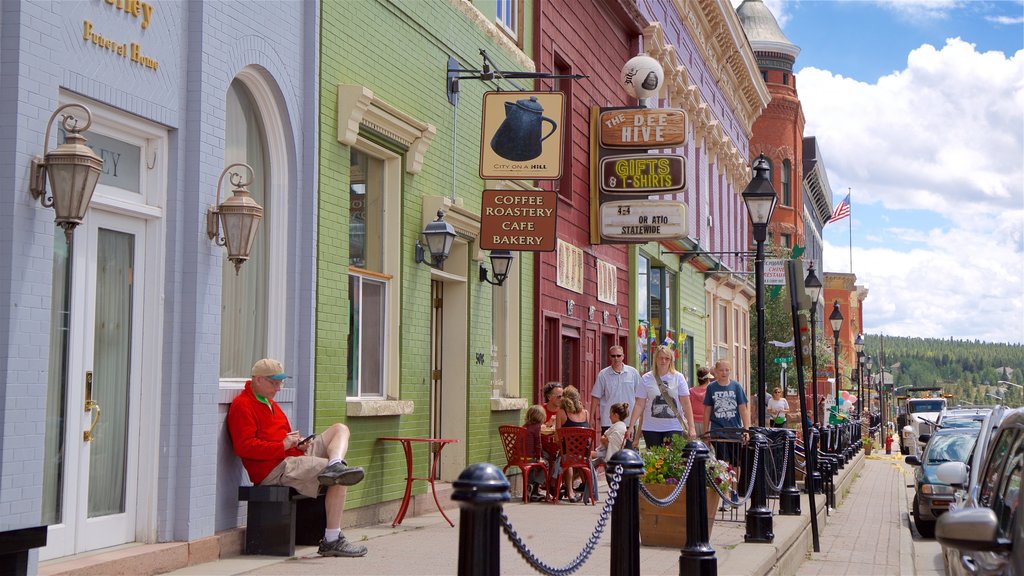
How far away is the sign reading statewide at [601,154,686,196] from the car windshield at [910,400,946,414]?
134 ft

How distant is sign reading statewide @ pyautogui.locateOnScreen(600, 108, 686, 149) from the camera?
1988cm

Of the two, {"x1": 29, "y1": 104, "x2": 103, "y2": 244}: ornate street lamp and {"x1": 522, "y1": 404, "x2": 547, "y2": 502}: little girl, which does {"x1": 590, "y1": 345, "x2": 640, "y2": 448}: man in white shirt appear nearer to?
{"x1": 522, "y1": 404, "x2": 547, "y2": 502}: little girl

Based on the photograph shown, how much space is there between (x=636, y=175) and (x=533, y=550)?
36.8 ft

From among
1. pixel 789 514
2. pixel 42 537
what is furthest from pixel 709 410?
pixel 42 537

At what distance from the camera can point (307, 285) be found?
10.9 m

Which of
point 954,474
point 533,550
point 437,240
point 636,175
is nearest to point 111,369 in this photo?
point 533,550

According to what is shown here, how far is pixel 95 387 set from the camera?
329 inches

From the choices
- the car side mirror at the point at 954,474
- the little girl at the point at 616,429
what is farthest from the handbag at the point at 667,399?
the car side mirror at the point at 954,474

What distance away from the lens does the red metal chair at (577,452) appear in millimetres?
15234

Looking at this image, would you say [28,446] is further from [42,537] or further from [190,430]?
[42,537]

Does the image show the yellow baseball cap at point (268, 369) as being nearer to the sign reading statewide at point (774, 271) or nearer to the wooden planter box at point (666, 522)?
the wooden planter box at point (666, 522)

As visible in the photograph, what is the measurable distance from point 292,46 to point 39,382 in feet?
14.7

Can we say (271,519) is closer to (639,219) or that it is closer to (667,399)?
(667,399)

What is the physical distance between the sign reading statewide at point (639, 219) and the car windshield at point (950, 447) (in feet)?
16.6
